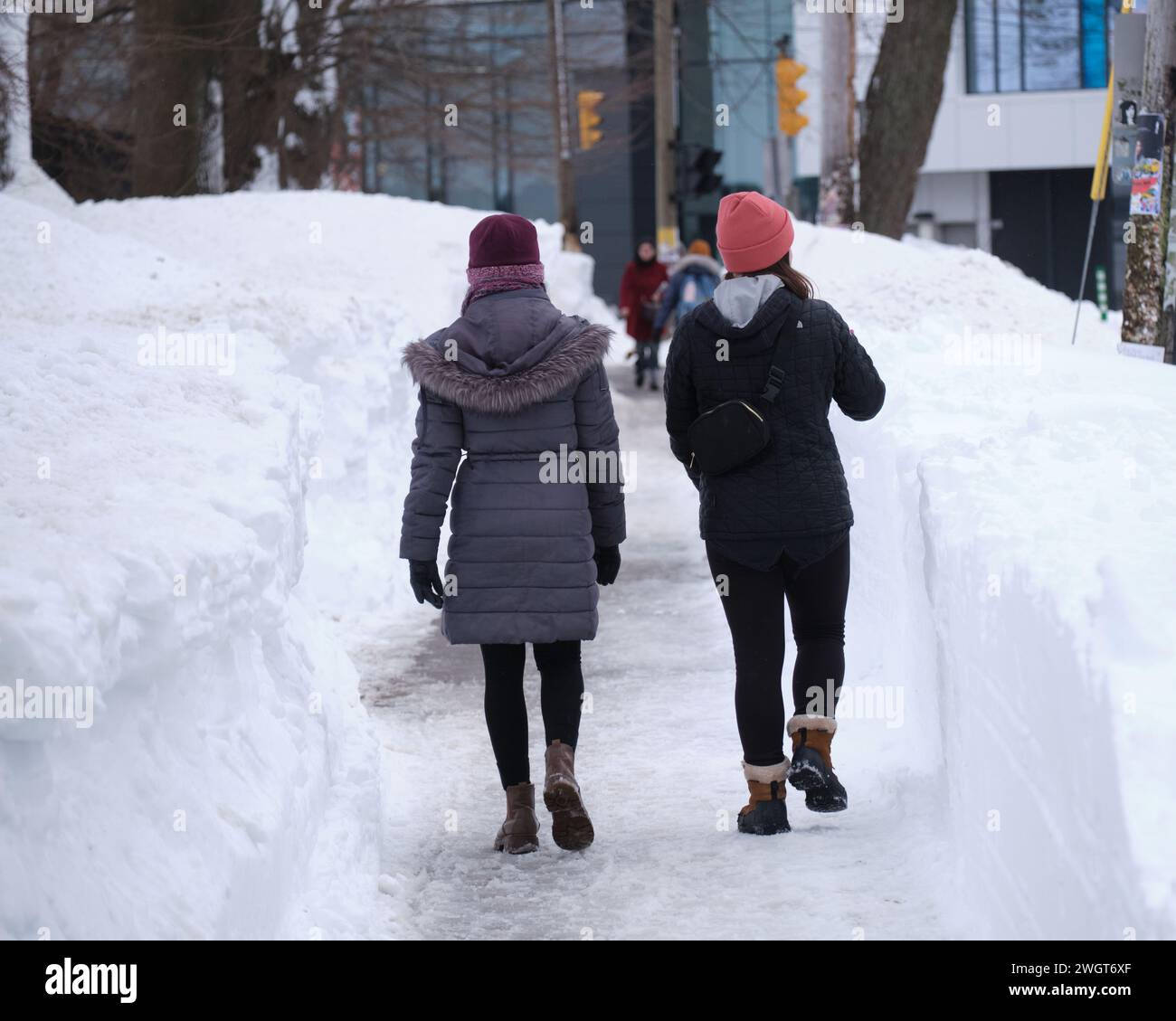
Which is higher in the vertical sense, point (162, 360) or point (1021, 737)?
point (162, 360)

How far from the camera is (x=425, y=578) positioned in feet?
15.0

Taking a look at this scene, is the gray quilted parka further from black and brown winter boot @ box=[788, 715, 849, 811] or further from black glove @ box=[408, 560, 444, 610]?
black and brown winter boot @ box=[788, 715, 849, 811]

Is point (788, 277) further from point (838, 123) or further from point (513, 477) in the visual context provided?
point (838, 123)

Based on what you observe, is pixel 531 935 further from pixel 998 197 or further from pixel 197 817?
pixel 998 197

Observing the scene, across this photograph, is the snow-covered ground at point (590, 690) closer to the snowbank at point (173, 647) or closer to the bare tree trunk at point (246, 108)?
the snowbank at point (173, 647)

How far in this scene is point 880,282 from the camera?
37.3 feet

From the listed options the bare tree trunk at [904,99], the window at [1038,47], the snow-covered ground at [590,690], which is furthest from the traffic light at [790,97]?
the window at [1038,47]

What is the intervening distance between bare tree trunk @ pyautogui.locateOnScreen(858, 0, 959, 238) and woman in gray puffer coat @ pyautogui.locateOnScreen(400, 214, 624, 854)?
10428 mm

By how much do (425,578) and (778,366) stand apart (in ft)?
3.74

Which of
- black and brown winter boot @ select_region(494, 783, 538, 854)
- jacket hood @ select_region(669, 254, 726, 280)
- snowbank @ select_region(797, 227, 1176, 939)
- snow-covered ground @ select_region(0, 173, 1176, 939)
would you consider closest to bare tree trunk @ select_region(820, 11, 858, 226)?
jacket hood @ select_region(669, 254, 726, 280)

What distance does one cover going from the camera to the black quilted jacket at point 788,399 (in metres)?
4.62

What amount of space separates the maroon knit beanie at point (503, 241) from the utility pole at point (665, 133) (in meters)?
Result: 19.2
